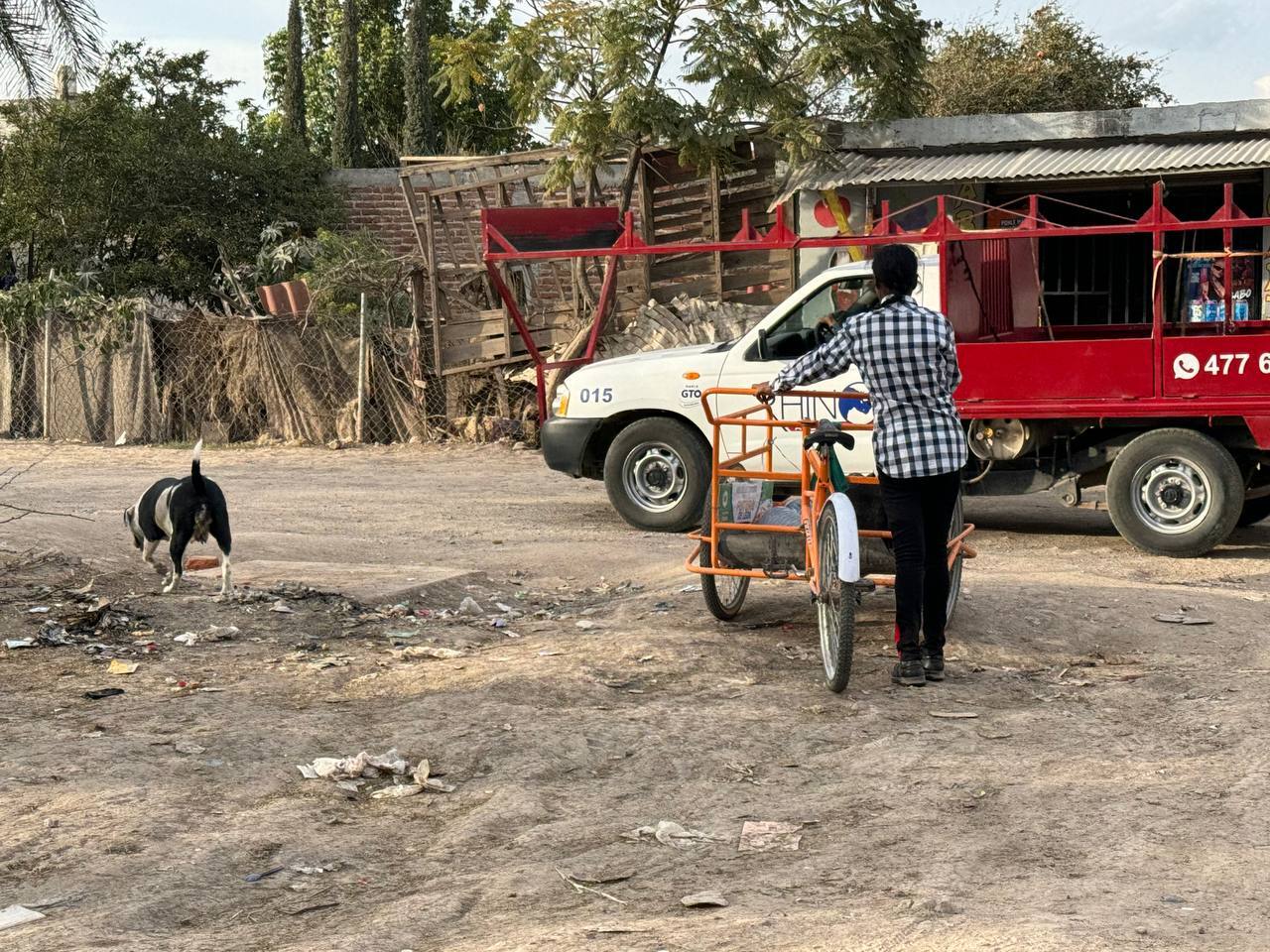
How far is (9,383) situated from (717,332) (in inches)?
372

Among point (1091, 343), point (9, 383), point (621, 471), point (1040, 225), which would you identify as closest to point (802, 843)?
point (1091, 343)

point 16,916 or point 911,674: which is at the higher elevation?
point 911,674

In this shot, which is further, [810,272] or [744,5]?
[810,272]

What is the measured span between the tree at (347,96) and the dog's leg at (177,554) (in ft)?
68.8

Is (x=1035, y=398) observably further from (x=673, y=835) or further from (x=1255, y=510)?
(x=673, y=835)

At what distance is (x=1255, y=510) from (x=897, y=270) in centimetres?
563

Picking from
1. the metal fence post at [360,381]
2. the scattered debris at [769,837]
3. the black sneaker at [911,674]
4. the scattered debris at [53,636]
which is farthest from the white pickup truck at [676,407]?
the metal fence post at [360,381]

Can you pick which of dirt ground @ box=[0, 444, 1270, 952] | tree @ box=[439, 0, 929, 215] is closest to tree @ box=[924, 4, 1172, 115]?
tree @ box=[439, 0, 929, 215]

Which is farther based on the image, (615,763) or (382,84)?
(382,84)

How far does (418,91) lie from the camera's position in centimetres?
2731

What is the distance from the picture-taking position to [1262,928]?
3479 millimetres

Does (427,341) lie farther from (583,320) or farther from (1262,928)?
(1262,928)

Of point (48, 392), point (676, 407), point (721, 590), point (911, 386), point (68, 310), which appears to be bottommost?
point (721, 590)

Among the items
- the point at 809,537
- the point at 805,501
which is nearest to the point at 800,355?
the point at 805,501
